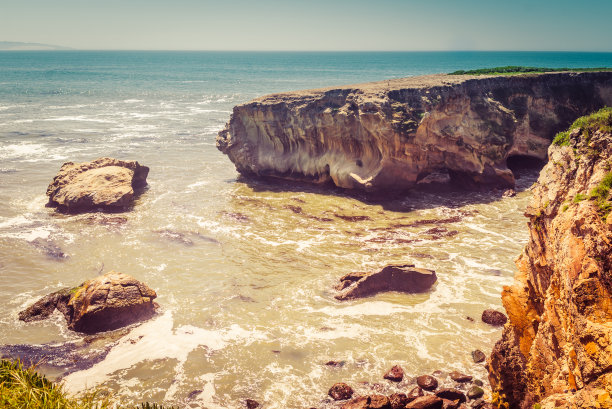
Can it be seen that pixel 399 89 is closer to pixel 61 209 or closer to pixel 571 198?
pixel 571 198

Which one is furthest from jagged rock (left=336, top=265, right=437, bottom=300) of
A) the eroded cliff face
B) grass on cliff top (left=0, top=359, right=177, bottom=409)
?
the eroded cliff face

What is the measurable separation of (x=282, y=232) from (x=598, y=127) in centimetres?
1493

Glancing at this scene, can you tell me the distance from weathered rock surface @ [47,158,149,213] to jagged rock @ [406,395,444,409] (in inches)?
778

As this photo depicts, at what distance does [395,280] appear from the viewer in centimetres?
1605

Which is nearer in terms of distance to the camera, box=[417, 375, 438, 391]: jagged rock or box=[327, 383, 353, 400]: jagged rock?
box=[327, 383, 353, 400]: jagged rock

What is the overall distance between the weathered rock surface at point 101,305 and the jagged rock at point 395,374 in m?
8.14

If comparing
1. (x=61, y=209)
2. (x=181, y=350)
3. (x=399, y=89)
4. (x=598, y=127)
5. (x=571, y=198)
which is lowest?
(x=181, y=350)

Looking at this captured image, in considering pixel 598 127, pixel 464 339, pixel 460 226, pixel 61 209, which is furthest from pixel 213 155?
pixel 598 127

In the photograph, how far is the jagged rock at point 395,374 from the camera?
1145cm

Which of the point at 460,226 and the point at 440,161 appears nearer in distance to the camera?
the point at 460,226

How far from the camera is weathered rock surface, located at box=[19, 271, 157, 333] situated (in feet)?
45.2

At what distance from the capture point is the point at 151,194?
27.1 meters

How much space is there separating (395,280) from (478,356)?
447cm

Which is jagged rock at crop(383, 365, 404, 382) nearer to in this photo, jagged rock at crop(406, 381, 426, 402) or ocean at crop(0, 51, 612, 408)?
ocean at crop(0, 51, 612, 408)
